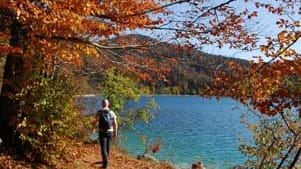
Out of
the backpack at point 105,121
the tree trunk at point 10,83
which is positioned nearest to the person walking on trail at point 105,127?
the backpack at point 105,121

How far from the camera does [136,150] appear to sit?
85.6ft

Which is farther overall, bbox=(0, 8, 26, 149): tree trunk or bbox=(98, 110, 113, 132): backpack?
bbox=(98, 110, 113, 132): backpack

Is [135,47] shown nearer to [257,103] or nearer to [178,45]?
[178,45]

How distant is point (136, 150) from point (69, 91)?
15337 mm

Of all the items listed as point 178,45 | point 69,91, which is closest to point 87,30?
point 69,91

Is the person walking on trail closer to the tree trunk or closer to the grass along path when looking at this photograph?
the grass along path

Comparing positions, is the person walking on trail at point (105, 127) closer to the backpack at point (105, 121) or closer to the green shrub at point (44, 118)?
the backpack at point (105, 121)

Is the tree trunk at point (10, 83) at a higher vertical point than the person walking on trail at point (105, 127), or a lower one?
higher

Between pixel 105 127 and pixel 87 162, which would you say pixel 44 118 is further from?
pixel 87 162

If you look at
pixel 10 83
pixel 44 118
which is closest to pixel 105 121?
pixel 44 118

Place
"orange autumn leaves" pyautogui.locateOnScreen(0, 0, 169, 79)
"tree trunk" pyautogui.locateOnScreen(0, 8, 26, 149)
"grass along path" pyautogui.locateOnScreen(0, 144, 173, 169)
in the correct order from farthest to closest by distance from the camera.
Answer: "tree trunk" pyautogui.locateOnScreen(0, 8, 26, 149)
"grass along path" pyautogui.locateOnScreen(0, 144, 173, 169)
"orange autumn leaves" pyautogui.locateOnScreen(0, 0, 169, 79)

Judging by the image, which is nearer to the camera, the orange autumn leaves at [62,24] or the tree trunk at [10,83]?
the orange autumn leaves at [62,24]

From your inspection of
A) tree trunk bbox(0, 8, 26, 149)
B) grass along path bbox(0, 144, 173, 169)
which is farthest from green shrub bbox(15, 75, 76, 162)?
grass along path bbox(0, 144, 173, 169)

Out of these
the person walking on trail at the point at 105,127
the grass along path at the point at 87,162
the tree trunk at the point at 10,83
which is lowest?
the grass along path at the point at 87,162
